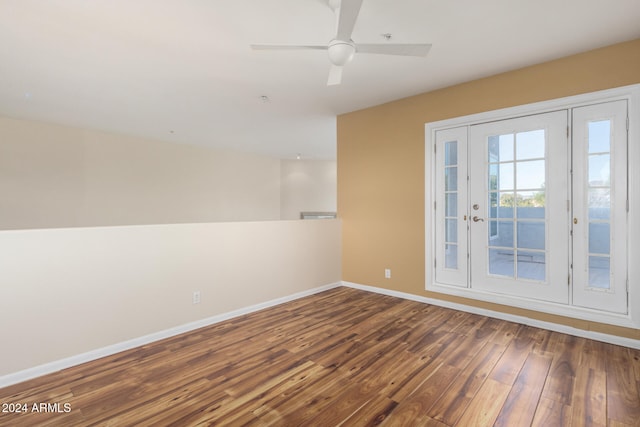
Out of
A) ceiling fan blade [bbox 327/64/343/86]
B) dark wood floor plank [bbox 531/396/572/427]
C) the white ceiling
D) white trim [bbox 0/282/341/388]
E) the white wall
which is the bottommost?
dark wood floor plank [bbox 531/396/572/427]

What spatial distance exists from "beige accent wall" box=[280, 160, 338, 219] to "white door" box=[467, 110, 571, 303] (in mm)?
5579

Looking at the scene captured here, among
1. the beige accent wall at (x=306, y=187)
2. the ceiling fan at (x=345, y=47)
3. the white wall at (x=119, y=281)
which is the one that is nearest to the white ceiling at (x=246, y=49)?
the ceiling fan at (x=345, y=47)

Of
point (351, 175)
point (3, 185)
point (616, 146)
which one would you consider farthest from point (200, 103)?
point (616, 146)

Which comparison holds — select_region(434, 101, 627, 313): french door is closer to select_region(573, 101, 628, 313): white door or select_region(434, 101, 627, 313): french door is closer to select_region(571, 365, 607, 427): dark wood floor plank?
select_region(573, 101, 628, 313): white door

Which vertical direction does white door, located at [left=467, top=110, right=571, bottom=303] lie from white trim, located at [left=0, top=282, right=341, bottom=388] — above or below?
above

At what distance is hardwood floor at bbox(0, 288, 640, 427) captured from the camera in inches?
70.1

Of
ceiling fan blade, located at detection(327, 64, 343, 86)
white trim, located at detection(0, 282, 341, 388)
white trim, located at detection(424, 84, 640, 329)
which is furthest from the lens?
white trim, located at detection(424, 84, 640, 329)

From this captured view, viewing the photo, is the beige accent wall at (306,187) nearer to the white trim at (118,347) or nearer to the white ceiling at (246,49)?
the white ceiling at (246,49)

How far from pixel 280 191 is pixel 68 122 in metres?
4.69

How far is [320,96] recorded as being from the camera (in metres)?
3.89

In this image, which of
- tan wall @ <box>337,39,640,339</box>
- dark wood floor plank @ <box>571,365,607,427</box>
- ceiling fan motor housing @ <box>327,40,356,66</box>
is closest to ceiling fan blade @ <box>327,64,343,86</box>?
ceiling fan motor housing @ <box>327,40,356,66</box>

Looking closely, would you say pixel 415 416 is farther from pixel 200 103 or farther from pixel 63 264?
pixel 200 103

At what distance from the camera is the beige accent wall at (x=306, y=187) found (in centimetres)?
850

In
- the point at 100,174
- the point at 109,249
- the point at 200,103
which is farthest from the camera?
the point at 100,174
